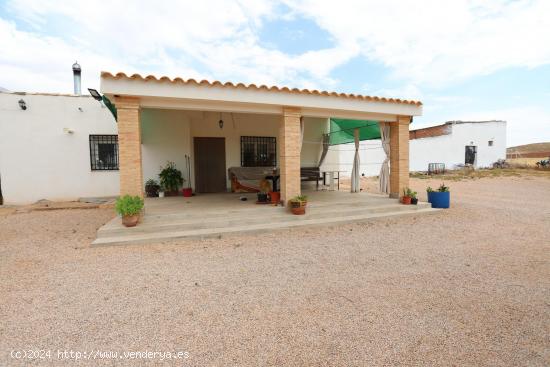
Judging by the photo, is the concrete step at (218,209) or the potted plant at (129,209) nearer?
the potted plant at (129,209)

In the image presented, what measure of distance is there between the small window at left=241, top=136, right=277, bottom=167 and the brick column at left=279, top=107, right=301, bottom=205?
3.87 meters

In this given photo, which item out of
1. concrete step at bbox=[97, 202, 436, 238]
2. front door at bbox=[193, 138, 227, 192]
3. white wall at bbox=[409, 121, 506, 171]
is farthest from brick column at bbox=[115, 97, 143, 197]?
white wall at bbox=[409, 121, 506, 171]

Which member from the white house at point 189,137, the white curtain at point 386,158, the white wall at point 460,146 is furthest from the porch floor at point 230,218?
the white wall at point 460,146

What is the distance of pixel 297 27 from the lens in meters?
9.05

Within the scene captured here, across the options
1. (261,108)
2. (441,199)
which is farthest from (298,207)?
(441,199)

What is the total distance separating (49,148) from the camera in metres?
8.52

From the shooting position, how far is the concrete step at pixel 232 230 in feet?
14.8

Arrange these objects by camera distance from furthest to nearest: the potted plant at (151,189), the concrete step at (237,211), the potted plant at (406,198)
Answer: the potted plant at (151,189), the potted plant at (406,198), the concrete step at (237,211)

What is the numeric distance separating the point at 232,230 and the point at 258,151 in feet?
17.8

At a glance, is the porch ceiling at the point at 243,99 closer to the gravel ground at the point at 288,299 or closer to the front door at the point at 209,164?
the gravel ground at the point at 288,299

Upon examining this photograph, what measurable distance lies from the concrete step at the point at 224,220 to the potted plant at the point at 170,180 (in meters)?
3.46

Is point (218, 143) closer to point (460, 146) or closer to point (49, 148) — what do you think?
point (49, 148)

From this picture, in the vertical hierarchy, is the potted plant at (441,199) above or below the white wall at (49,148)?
below

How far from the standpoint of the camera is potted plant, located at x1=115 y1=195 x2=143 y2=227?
4.68 metres
